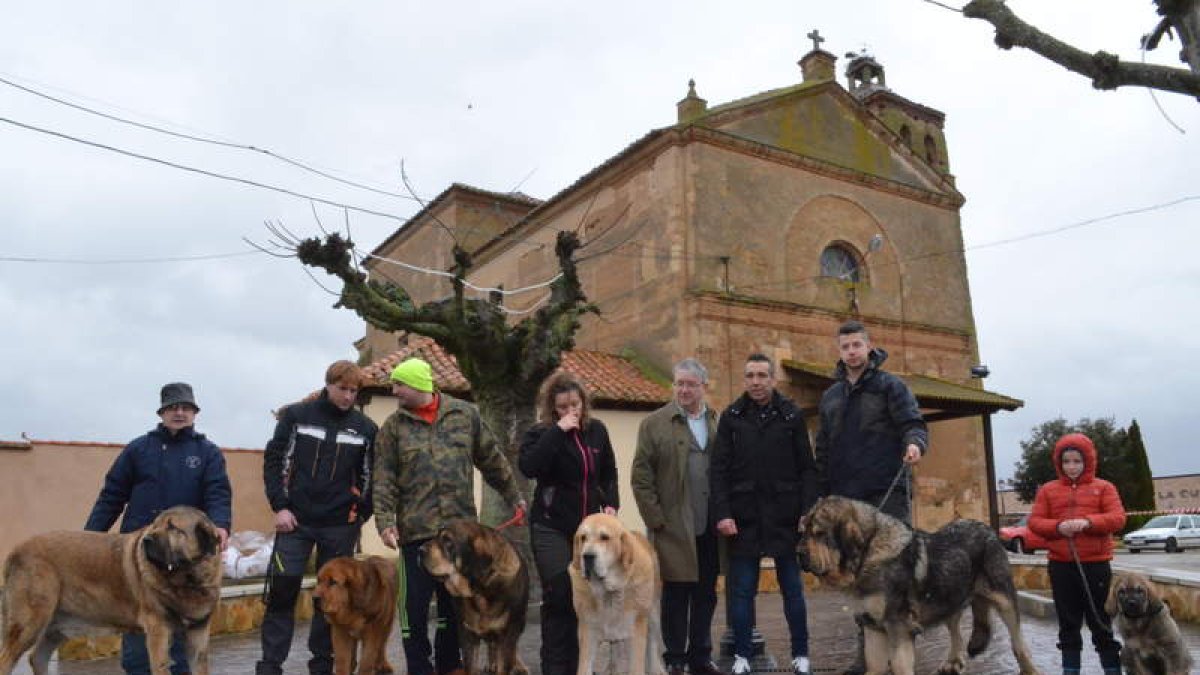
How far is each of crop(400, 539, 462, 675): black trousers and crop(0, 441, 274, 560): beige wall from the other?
1278 cm

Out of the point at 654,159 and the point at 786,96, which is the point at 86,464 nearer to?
the point at 654,159

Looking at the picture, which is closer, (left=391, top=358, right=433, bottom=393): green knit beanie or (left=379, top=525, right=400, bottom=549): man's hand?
(left=379, top=525, right=400, bottom=549): man's hand

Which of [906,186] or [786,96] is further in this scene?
[906,186]

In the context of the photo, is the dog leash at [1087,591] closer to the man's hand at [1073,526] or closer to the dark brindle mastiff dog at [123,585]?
the man's hand at [1073,526]

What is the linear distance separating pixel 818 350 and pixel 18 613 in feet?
59.6

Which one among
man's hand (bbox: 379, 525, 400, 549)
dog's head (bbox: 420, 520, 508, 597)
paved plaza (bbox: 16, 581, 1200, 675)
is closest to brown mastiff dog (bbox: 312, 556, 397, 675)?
man's hand (bbox: 379, 525, 400, 549)

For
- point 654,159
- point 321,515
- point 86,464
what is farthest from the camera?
point 654,159

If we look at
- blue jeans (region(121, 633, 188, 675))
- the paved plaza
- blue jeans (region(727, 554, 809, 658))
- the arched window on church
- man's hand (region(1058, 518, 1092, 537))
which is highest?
the arched window on church

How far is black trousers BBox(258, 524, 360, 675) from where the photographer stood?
6223mm

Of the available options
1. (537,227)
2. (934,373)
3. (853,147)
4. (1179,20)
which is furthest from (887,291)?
(1179,20)

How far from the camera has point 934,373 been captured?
77.0 feet

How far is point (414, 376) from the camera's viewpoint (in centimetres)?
628

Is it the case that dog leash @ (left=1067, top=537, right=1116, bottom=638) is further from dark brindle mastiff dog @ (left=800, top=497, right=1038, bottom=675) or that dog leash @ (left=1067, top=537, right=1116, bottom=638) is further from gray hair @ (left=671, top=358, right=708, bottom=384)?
gray hair @ (left=671, top=358, right=708, bottom=384)

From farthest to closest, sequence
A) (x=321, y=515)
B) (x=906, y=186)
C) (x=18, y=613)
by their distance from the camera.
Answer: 1. (x=906, y=186)
2. (x=321, y=515)
3. (x=18, y=613)
